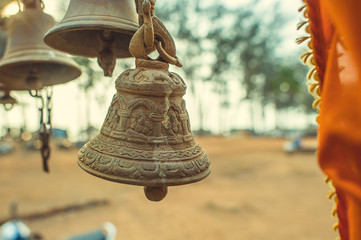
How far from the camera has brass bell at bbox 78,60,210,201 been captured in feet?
3.11

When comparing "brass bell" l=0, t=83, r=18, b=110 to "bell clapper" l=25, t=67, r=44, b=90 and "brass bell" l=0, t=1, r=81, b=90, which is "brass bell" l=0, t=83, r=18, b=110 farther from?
"bell clapper" l=25, t=67, r=44, b=90

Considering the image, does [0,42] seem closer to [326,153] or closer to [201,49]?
[326,153]

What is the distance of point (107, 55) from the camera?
53.7 inches

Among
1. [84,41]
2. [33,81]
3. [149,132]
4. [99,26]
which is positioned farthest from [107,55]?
[33,81]

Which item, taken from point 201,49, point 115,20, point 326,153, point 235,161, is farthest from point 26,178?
point 201,49

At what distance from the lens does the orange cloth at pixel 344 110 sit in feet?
1.82

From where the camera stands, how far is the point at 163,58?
3.56 ft

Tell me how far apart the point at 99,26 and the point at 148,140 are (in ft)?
1.97

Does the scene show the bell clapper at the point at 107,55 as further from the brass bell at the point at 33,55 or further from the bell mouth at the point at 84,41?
the brass bell at the point at 33,55

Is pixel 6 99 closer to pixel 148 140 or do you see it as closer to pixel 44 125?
pixel 44 125

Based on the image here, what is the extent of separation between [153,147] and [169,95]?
0.22 metres

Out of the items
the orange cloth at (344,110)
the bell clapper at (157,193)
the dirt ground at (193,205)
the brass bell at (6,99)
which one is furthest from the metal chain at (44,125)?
the dirt ground at (193,205)

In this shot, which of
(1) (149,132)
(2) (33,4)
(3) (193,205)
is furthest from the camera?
(3) (193,205)

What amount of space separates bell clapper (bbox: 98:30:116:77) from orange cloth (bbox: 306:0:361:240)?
3.33 ft
